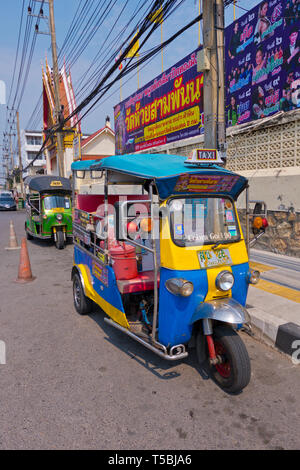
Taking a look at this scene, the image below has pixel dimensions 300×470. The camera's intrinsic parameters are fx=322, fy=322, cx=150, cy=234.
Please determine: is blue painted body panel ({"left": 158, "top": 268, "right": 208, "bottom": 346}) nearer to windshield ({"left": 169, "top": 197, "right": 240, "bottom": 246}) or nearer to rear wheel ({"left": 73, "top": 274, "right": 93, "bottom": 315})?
windshield ({"left": 169, "top": 197, "right": 240, "bottom": 246})

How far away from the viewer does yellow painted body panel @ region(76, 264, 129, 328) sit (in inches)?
149

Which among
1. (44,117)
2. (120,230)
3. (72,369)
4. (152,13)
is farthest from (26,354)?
(44,117)

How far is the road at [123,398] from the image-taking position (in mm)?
2547

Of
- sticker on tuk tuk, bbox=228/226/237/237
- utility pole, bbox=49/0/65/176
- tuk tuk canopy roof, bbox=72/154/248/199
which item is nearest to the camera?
tuk tuk canopy roof, bbox=72/154/248/199

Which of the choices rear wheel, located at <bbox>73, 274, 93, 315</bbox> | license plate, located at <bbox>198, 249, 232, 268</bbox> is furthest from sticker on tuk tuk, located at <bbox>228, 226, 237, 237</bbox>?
rear wheel, located at <bbox>73, 274, 93, 315</bbox>

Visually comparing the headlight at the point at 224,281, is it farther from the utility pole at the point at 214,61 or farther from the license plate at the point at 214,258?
the utility pole at the point at 214,61

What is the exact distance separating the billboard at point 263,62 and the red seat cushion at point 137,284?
5778 mm

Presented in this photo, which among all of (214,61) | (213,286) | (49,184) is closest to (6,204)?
(49,184)

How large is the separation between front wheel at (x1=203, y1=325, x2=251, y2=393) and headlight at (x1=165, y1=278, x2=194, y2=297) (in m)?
0.54

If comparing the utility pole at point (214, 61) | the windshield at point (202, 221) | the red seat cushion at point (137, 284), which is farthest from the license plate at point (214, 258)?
the utility pole at point (214, 61)

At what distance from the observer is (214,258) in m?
3.39

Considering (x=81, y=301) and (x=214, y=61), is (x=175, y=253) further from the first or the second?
(x=214, y=61)
